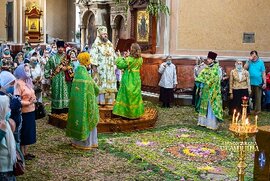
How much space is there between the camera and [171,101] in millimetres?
13844

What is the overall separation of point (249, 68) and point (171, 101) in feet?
8.24

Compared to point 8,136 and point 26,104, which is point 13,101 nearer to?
point 8,136

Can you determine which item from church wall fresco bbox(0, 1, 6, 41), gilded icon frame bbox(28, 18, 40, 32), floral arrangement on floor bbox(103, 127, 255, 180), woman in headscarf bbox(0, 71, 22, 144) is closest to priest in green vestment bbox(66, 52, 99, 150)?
floral arrangement on floor bbox(103, 127, 255, 180)

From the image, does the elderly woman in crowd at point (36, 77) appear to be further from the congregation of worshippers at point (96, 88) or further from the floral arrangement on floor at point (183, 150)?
the floral arrangement on floor at point (183, 150)

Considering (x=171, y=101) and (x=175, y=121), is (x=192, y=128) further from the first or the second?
(x=171, y=101)

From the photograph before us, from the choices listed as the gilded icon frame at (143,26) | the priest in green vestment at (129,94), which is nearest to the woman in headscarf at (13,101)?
the priest in green vestment at (129,94)

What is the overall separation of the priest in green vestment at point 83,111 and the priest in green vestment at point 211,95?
3.04 metres

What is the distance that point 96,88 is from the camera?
8.40 metres

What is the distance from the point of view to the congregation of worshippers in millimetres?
7070

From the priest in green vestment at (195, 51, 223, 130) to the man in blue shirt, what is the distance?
2448mm

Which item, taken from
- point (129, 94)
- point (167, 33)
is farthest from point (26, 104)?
point (167, 33)

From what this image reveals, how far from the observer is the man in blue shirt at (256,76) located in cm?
1254

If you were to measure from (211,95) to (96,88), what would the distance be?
3.01 metres

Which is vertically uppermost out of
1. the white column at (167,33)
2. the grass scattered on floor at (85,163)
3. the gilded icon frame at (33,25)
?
the gilded icon frame at (33,25)
